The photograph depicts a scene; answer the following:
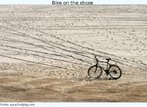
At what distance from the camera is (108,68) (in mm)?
3064

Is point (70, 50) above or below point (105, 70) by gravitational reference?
above

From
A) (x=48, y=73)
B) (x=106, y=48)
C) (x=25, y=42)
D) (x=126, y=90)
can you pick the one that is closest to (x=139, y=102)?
(x=126, y=90)

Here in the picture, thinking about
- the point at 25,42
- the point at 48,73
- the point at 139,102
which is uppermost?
the point at 25,42

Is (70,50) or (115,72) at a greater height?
(70,50)

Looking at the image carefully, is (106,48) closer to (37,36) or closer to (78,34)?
(78,34)

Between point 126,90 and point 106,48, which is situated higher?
point 106,48

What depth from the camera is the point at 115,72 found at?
3061 mm

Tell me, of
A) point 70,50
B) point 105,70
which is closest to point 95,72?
point 105,70

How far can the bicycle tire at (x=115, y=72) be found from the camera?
3.06m

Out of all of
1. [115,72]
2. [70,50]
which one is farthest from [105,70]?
[70,50]

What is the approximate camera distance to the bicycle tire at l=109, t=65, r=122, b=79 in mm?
3059

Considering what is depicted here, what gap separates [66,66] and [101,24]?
322 mm

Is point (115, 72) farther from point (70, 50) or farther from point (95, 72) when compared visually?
point (70, 50)

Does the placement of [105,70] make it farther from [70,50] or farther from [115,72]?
[70,50]
